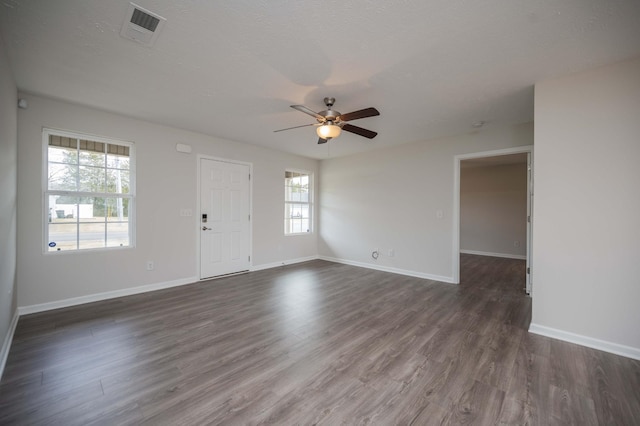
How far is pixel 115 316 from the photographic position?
2986mm

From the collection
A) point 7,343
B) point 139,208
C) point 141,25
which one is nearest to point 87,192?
point 139,208

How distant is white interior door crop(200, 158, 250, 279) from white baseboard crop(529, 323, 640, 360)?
447 centimetres

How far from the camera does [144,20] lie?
1834 mm

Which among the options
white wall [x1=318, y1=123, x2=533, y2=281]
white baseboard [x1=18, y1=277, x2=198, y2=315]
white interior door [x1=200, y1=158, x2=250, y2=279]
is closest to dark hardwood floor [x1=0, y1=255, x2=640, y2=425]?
white baseboard [x1=18, y1=277, x2=198, y2=315]

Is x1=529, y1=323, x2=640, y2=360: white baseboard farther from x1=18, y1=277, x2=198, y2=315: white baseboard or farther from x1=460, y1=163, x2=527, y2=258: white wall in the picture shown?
x1=460, y1=163, x2=527, y2=258: white wall

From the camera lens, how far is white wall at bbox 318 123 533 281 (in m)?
4.51

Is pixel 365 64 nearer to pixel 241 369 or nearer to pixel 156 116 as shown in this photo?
pixel 241 369

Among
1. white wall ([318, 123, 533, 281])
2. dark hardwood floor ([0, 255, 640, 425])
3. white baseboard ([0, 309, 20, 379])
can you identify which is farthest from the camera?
white wall ([318, 123, 533, 281])

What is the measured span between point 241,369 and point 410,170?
432 centimetres

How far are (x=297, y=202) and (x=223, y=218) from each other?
194cm

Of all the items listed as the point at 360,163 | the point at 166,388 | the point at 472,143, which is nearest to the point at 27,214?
the point at 166,388

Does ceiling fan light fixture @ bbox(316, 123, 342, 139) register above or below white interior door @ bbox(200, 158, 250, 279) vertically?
above

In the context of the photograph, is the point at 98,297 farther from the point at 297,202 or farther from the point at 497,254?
the point at 497,254

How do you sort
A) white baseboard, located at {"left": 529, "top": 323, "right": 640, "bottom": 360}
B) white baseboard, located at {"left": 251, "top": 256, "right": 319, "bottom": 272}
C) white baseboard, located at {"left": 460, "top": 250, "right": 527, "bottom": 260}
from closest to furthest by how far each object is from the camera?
white baseboard, located at {"left": 529, "top": 323, "right": 640, "bottom": 360} < white baseboard, located at {"left": 251, "top": 256, "right": 319, "bottom": 272} < white baseboard, located at {"left": 460, "top": 250, "right": 527, "bottom": 260}
